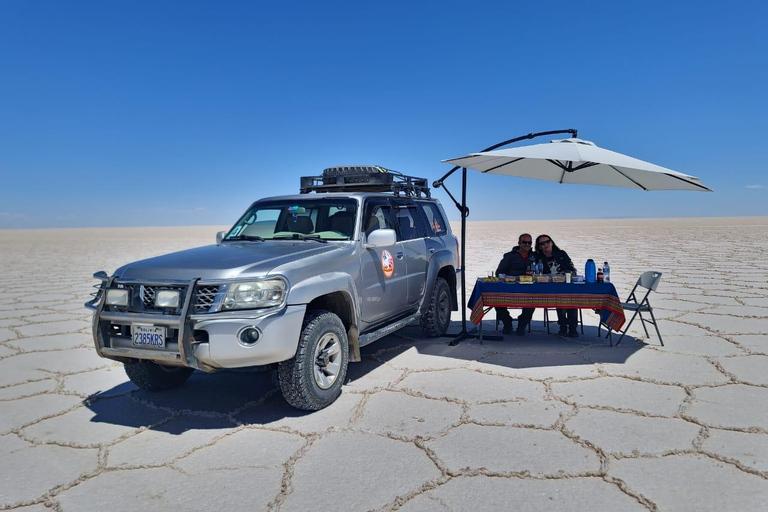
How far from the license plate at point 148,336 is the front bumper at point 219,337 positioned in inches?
1.3

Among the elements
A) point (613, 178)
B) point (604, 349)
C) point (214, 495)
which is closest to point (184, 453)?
point (214, 495)

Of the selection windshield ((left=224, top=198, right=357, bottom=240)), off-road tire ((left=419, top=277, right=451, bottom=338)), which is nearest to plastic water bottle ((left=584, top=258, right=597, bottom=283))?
off-road tire ((left=419, top=277, right=451, bottom=338))

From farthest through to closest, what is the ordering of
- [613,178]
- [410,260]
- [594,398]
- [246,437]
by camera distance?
[613,178], [410,260], [594,398], [246,437]

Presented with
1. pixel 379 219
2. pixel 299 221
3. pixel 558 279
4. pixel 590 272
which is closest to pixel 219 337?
pixel 299 221

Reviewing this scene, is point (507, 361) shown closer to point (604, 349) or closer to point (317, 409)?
point (604, 349)

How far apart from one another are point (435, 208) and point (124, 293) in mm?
4322

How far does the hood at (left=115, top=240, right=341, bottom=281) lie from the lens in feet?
13.0

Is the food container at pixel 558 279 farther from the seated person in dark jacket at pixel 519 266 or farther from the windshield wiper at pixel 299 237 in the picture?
the windshield wiper at pixel 299 237

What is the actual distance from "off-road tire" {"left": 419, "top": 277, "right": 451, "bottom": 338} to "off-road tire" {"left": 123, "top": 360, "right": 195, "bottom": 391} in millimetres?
2791

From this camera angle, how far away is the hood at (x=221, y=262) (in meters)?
3.97

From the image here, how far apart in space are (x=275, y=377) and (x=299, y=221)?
1663mm

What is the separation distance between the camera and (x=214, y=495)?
310 cm

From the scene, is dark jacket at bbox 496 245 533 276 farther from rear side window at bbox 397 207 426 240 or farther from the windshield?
the windshield

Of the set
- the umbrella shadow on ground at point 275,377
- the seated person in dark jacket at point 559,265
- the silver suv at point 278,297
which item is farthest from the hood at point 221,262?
the seated person in dark jacket at point 559,265
